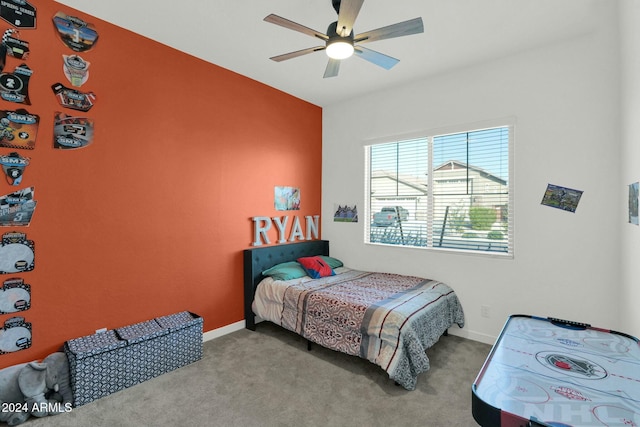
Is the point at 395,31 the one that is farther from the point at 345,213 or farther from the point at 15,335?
the point at 15,335

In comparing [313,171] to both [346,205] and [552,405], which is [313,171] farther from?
[552,405]

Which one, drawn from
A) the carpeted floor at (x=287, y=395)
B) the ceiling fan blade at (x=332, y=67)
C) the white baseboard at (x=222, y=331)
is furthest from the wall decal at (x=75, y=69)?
the white baseboard at (x=222, y=331)

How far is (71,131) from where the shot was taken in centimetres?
232

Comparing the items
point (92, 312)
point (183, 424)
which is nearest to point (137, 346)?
point (92, 312)

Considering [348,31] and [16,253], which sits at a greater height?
[348,31]

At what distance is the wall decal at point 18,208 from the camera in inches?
80.5

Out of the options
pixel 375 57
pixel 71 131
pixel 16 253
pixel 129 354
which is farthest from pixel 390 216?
pixel 16 253

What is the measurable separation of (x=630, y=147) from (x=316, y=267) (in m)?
2.88

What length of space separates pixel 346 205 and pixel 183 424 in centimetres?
302

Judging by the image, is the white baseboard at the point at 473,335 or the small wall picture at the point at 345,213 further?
the small wall picture at the point at 345,213

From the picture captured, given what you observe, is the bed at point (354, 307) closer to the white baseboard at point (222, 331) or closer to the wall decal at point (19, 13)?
the white baseboard at point (222, 331)

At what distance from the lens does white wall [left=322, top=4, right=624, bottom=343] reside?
2553mm

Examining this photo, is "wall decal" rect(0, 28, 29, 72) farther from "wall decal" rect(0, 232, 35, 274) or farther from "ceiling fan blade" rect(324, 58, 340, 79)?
"ceiling fan blade" rect(324, 58, 340, 79)

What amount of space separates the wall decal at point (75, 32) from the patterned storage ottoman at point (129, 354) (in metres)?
2.22
